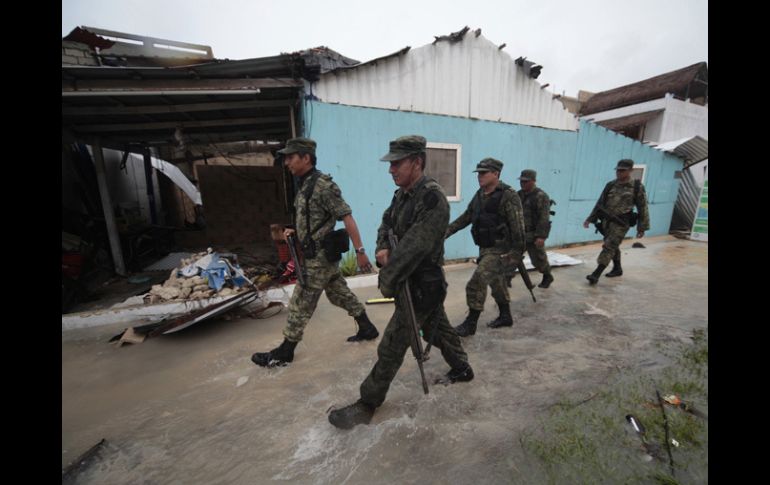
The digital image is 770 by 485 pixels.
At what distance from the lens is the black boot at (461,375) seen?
2453mm

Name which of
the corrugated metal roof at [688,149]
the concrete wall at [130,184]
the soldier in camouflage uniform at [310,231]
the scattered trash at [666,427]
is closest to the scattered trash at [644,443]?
the scattered trash at [666,427]

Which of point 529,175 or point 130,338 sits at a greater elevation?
point 529,175

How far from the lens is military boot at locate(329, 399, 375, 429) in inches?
80.0

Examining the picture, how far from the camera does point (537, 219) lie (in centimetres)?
438

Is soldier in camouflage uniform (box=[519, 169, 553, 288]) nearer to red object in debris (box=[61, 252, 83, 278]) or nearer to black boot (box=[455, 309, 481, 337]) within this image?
black boot (box=[455, 309, 481, 337])

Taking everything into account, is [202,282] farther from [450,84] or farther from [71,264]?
[450,84]

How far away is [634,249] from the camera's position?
7.68 meters

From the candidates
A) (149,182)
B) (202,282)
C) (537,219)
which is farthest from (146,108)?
(537,219)

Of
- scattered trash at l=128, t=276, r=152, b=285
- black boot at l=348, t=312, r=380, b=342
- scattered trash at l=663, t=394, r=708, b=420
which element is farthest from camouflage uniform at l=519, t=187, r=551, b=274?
scattered trash at l=128, t=276, r=152, b=285

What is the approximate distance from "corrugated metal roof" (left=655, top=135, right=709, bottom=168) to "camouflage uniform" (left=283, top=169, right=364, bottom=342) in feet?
36.2

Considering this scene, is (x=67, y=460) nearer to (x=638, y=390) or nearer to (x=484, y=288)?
(x=484, y=288)

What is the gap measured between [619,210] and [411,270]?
184 inches
